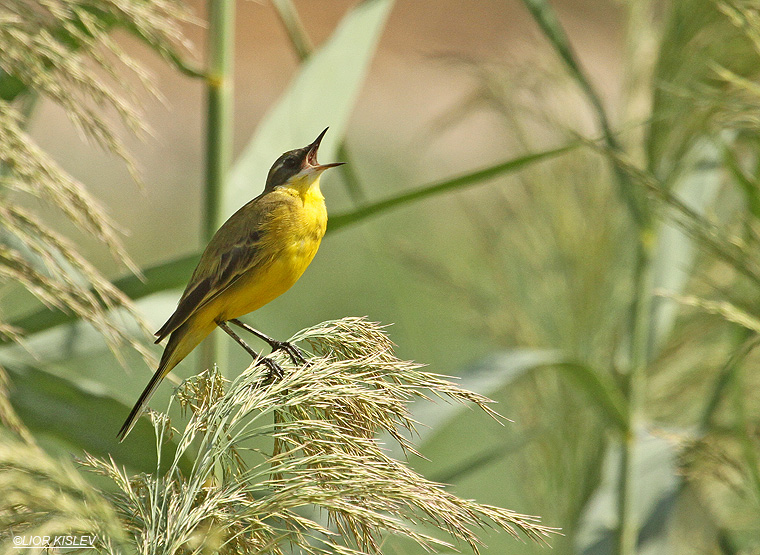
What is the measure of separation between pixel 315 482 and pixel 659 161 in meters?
1.36

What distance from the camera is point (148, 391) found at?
83 cm

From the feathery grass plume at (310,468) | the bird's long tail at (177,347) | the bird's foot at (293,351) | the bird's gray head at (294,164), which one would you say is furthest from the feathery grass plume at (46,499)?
the bird's gray head at (294,164)

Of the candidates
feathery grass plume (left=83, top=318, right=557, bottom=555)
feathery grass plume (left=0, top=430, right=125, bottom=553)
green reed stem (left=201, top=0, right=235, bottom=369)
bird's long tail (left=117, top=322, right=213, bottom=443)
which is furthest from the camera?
green reed stem (left=201, top=0, right=235, bottom=369)

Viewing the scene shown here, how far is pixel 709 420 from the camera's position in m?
1.91

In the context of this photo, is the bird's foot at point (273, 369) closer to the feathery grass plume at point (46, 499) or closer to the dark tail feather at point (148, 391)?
the dark tail feather at point (148, 391)

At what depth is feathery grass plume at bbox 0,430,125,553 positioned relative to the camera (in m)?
0.58

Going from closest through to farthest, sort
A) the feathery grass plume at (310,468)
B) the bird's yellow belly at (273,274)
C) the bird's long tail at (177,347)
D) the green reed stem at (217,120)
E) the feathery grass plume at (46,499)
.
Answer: the feathery grass plume at (46,499) < the feathery grass plume at (310,468) < the bird's long tail at (177,347) < the bird's yellow belly at (273,274) < the green reed stem at (217,120)

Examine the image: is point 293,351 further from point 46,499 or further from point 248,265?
point 46,499

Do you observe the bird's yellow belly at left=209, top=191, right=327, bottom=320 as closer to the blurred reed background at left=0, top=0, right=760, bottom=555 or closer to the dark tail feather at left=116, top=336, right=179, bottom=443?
the dark tail feather at left=116, top=336, right=179, bottom=443

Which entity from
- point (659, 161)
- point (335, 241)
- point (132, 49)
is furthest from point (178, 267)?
point (132, 49)

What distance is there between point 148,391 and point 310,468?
7.4 inches

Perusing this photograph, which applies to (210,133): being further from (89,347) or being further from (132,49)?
(132,49)

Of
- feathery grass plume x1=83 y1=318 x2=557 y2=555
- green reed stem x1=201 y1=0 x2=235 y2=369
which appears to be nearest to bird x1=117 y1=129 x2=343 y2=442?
feathery grass plume x1=83 y1=318 x2=557 y2=555

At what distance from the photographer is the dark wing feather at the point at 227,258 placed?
3.20ft
